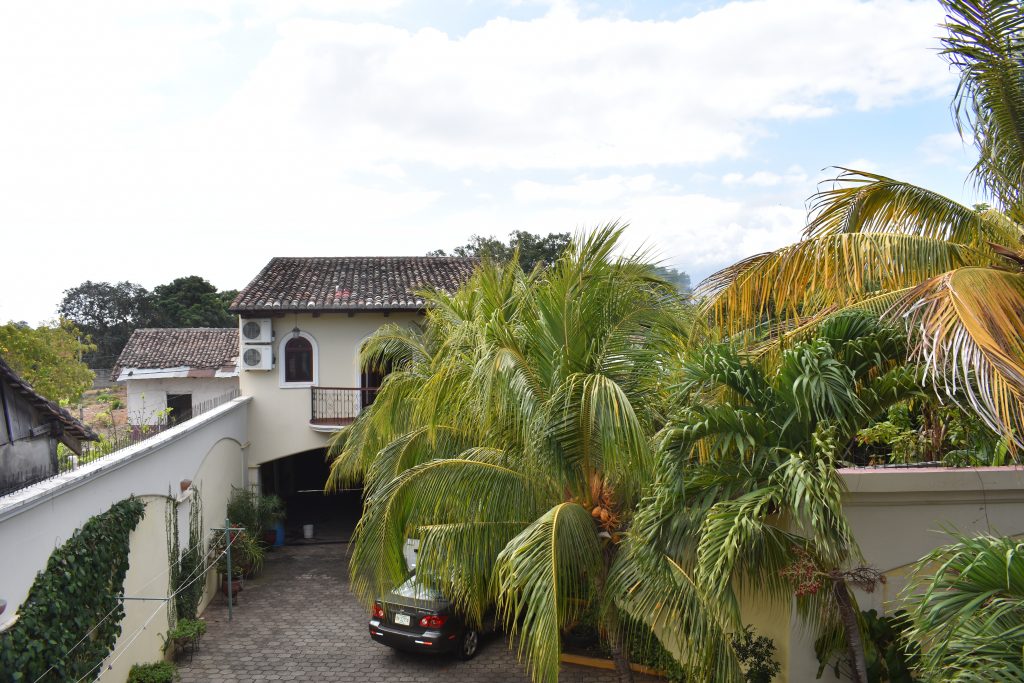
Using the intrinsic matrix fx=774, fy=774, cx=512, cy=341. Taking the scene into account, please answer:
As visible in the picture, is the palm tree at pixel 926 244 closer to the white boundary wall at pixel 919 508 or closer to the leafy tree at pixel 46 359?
the white boundary wall at pixel 919 508

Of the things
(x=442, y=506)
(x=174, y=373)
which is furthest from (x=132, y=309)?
(x=442, y=506)

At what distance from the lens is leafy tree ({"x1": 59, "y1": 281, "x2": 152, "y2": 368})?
5253cm

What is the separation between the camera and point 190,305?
48875 mm

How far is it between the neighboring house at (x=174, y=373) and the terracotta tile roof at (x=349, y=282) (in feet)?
24.1

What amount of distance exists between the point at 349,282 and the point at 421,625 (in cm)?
1065

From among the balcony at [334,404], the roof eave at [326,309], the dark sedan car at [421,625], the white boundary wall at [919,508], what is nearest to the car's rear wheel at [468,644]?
the dark sedan car at [421,625]

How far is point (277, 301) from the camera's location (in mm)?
18766

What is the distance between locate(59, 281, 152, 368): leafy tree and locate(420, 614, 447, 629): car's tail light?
4645 cm

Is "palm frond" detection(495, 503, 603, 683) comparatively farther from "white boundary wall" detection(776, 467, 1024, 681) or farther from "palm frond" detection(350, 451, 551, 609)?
"white boundary wall" detection(776, 467, 1024, 681)

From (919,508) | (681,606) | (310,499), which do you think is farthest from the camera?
(310,499)

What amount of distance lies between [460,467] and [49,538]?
427 cm

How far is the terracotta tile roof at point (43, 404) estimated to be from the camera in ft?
26.3

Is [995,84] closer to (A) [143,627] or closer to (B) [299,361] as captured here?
(A) [143,627]

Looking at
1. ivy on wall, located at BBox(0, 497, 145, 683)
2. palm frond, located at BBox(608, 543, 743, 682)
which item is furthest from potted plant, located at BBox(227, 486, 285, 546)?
palm frond, located at BBox(608, 543, 743, 682)
